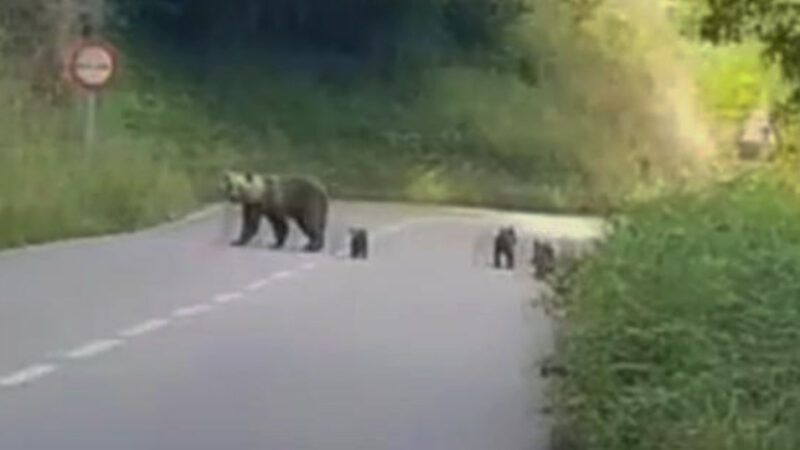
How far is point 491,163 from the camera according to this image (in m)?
70.0

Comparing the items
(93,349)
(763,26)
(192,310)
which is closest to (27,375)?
(93,349)

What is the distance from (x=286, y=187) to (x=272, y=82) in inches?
1274

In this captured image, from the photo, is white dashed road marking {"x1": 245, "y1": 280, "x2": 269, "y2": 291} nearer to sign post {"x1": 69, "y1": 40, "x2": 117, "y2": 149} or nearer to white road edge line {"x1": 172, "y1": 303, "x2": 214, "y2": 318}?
white road edge line {"x1": 172, "y1": 303, "x2": 214, "y2": 318}

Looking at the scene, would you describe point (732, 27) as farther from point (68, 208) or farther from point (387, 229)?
point (387, 229)

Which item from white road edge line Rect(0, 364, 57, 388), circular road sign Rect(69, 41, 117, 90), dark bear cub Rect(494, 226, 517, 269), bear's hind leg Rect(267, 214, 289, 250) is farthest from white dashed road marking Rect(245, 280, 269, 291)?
circular road sign Rect(69, 41, 117, 90)

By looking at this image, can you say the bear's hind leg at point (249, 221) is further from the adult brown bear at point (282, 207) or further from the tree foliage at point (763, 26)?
the tree foliage at point (763, 26)

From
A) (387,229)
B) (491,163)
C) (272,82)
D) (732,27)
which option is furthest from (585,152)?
(732,27)

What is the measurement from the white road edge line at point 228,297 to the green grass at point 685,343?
1013 centimetres

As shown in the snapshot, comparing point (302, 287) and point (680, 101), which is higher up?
point (680, 101)

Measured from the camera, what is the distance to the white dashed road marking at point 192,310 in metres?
22.3

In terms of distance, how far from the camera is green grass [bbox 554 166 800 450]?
411 inches

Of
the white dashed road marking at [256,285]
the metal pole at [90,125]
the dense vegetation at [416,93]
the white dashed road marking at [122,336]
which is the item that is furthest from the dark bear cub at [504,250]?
the dense vegetation at [416,93]

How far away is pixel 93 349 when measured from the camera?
18453mm

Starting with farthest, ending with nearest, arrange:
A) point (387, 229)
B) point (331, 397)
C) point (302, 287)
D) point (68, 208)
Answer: point (387, 229)
point (68, 208)
point (302, 287)
point (331, 397)
